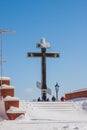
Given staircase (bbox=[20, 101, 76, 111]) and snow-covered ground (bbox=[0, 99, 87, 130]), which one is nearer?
snow-covered ground (bbox=[0, 99, 87, 130])

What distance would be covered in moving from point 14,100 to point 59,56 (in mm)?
9830

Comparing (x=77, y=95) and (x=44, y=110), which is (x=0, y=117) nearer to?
(x=44, y=110)

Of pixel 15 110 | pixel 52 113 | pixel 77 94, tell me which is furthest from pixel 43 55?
pixel 15 110

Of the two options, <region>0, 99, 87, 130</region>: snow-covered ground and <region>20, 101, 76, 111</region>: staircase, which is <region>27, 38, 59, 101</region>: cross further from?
<region>20, 101, 76, 111</region>: staircase

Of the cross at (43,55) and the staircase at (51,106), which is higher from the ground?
the cross at (43,55)

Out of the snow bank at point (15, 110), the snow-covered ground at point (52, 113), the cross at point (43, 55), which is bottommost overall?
the snow-covered ground at point (52, 113)

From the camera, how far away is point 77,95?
26828 millimetres

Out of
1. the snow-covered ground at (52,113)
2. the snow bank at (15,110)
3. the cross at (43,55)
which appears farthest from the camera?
the cross at (43,55)

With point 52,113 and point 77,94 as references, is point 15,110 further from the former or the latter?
point 77,94

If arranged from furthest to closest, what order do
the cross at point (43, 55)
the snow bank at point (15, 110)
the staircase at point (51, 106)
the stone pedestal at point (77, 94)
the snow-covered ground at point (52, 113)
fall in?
the cross at point (43, 55)
the stone pedestal at point (77, 94)
the staircase at point (51, 106)
the snow bank at point (15, 110)
the snow-covered ground at point (52, 113)

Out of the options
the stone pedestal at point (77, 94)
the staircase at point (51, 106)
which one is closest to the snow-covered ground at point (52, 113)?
the staircase at point (51, 106)

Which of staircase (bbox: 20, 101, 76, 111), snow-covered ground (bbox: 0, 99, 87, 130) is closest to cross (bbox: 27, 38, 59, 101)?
snow-covered ground (bbox: 0, 99, 87, 130)

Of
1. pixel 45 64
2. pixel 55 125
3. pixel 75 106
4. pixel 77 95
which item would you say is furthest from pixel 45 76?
pixel 55 125

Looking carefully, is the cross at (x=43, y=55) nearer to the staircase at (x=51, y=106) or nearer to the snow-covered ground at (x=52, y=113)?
the snow-covered ground at (x=52, y=113)
